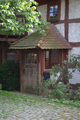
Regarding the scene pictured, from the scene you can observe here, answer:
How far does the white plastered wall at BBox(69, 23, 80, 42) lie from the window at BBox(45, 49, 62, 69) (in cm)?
98

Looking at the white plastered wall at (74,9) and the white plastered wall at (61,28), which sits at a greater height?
the white plastered wall at (74,9)

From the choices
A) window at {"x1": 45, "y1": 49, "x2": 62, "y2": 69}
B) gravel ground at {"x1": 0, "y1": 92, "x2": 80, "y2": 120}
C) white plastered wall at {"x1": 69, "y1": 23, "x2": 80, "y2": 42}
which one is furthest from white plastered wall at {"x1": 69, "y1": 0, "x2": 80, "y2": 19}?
gravel ground at {"x1": 0, "y1": 92, "x2": 80, "y2": 120}

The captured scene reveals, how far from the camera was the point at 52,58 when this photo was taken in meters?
9.25

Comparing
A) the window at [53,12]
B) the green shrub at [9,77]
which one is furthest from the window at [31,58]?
the window at [53,12]

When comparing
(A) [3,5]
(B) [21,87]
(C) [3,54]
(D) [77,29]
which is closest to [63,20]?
(D) [77,29]

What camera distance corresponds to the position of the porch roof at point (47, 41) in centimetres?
840

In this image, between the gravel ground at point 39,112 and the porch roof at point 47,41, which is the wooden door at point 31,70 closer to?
the porch roof at point 47,41

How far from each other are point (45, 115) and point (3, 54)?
25.6 ft

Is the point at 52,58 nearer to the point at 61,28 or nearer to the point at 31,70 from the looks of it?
the point at 31,70

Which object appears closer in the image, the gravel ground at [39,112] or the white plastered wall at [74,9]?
the gravel ground at [39,112]

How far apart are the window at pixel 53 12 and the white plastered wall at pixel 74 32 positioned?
1.02 m

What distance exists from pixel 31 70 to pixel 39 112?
155 inches

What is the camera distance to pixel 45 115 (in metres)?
5.04

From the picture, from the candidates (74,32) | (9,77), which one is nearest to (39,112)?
(9,77)
